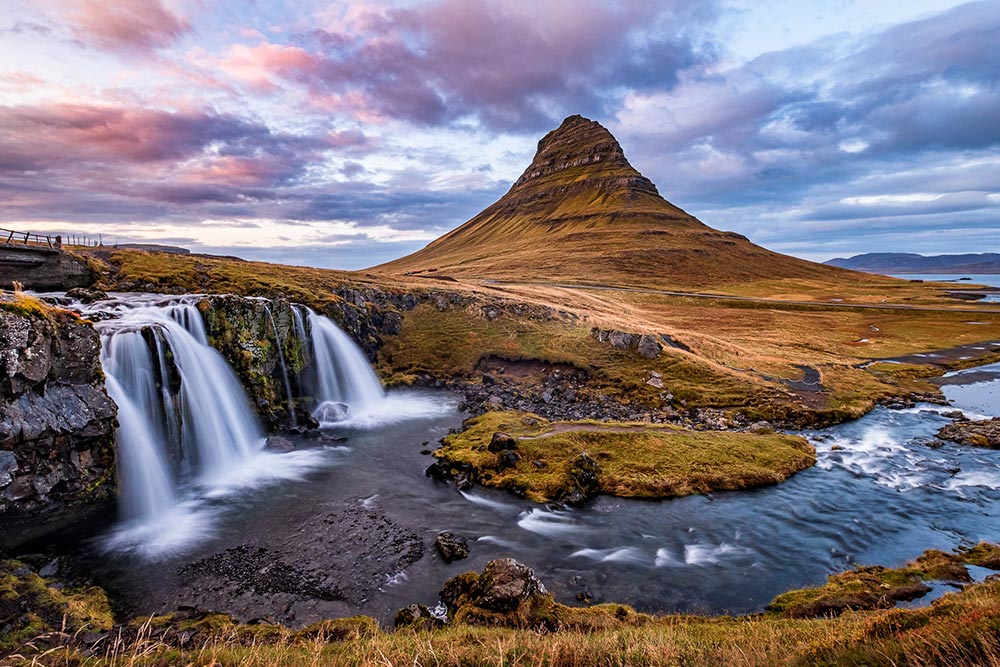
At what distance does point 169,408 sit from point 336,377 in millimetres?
14787

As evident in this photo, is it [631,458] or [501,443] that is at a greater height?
[501,443]

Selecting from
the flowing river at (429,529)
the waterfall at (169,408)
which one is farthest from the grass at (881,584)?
the waterfall at (169,408)

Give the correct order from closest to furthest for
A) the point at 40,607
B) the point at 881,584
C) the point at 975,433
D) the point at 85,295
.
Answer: the point at 40,607 < the point at 881,584 < the point at 975,433 < the point at 85,295

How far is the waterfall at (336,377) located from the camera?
3662 cm

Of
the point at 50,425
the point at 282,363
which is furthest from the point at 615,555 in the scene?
the point at 282,363

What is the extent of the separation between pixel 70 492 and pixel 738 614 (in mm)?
26587

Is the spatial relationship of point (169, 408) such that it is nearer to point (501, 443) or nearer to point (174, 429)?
point (174, 429)

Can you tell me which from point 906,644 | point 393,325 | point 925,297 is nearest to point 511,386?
point 393,325

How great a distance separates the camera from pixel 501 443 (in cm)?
2681

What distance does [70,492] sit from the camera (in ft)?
63.2

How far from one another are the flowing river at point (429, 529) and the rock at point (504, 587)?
7.89 ft

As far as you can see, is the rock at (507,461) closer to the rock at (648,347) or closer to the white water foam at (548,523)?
the white water foam at (548,523)

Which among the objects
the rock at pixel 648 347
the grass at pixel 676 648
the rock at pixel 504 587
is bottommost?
the rock at pixel 504 587

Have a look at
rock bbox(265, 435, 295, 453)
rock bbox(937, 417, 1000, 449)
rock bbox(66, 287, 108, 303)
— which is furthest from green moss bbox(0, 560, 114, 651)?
rock bbox(937, 417, 1000, 449)
